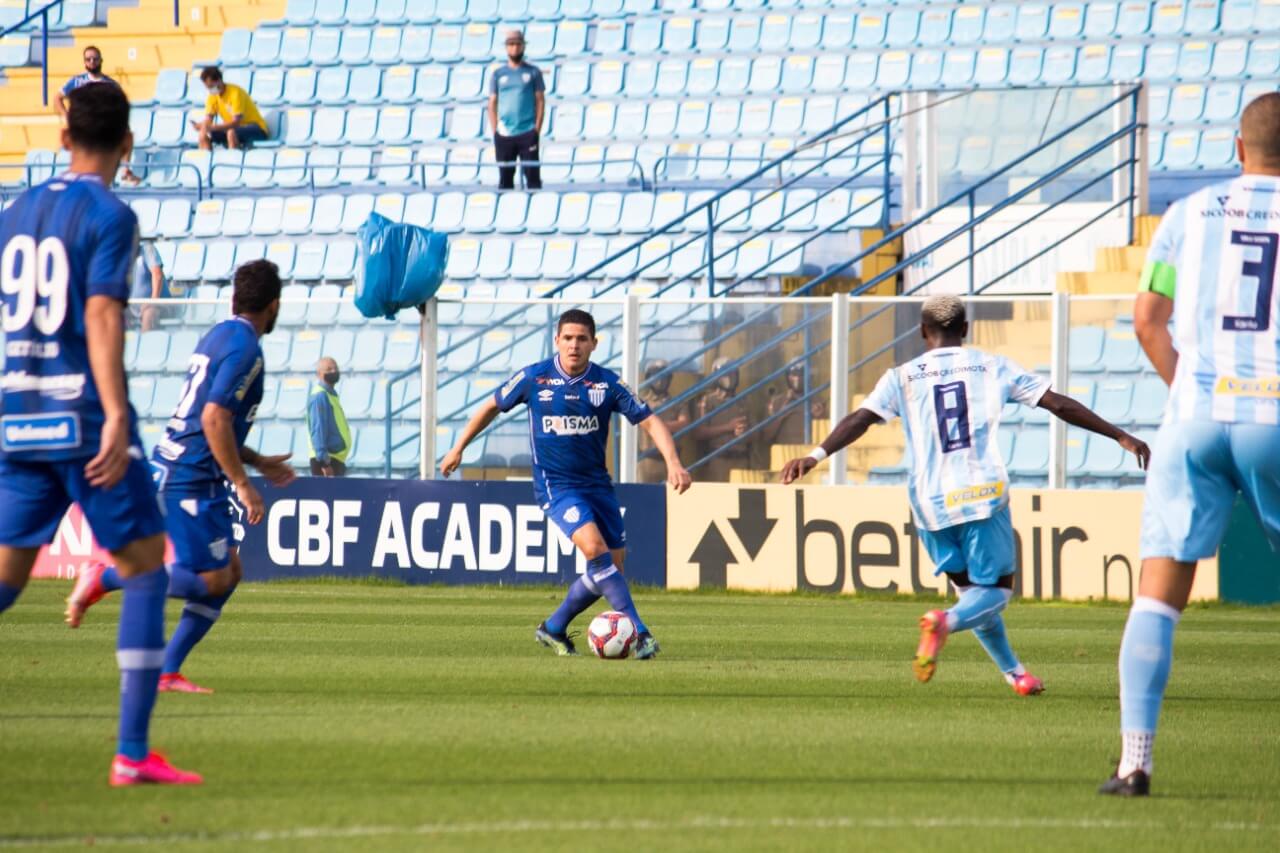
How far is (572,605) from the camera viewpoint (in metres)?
11.2

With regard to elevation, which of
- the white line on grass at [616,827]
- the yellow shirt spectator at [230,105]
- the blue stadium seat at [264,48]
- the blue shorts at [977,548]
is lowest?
the white line on grass at [616,827]

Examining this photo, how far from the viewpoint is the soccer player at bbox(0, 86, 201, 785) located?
19.9 ft

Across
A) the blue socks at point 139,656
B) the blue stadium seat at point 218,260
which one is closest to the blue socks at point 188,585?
the blue socks at point 139,656

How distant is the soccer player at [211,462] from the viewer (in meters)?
8.79

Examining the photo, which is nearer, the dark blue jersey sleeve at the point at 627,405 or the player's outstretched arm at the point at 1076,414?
the player's outstretched arm at the point at 1076,414

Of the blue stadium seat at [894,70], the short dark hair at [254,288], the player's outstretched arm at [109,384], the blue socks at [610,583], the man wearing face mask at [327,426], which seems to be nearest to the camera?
the player's outstretched arm at [109,384]

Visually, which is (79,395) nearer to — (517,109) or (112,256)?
(112,256)

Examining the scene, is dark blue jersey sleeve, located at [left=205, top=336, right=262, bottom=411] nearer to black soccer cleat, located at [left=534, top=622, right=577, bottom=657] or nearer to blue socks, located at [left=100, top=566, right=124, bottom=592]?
blue socks, located at [left=100, top=566, right=124, bottom=592]

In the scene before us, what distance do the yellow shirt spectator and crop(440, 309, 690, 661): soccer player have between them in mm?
15026

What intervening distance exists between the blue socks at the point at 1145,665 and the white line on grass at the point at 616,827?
0.39 meters

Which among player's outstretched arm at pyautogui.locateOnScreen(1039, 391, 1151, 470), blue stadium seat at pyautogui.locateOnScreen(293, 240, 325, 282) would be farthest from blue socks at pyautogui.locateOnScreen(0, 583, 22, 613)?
blue stadium seat at pyautogui.locateOnScreen(293, 240, 325, 282)

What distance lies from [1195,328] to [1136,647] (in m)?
1.04

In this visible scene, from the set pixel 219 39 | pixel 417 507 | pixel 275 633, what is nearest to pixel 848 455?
pixel 417 507

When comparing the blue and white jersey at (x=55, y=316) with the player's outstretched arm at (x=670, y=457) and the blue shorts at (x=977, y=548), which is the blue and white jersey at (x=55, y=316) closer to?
the blue shorts at (x=977, y=548)
